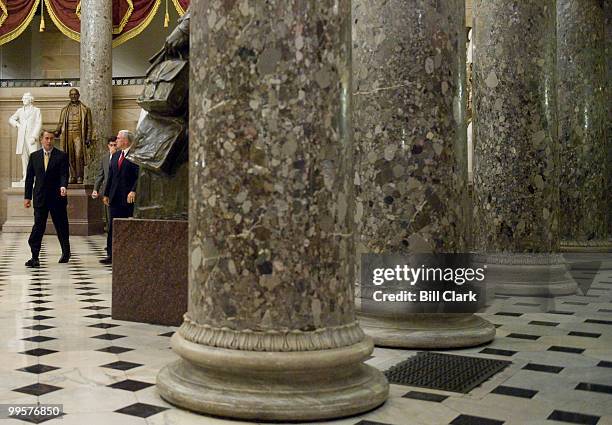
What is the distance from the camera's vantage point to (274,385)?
9.71ft

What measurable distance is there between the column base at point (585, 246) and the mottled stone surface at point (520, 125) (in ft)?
10.3

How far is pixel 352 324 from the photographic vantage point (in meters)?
3.16

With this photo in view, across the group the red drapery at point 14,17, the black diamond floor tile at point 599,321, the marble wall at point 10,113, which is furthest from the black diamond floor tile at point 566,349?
the red drapery at point 14,17

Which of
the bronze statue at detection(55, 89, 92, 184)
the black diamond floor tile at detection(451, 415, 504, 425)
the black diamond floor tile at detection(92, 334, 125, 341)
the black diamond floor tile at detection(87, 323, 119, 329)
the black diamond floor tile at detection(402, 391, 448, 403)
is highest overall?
the bronze statue at detection(55, 89, 92, 184)

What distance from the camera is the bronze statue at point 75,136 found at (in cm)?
1616

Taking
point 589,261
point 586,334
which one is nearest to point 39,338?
point 586,334

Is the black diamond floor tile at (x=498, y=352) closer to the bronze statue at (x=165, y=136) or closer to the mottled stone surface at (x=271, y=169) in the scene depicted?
the mottled stone surface at (x=271, y=169)

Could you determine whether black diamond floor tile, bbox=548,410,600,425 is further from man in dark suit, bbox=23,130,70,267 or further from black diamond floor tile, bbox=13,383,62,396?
man in dark suit, bbox=23,130,70,267

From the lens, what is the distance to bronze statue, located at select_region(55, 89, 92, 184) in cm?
1616

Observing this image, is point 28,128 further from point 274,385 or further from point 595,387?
point 595,387

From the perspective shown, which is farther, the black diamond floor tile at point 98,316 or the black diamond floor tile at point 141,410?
the black diamond floor tile at point 98,316

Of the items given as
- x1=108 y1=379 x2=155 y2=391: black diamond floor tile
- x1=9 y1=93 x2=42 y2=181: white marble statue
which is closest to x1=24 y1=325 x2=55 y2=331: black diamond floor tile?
x1=108 y1=379 x2=155 y2=391: black diamond floor tile

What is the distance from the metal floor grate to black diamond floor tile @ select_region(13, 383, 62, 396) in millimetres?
1610

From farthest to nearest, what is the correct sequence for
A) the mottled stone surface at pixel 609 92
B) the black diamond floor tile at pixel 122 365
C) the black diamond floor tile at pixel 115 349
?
1. the mottled stone surface at pixel 609 92
2. the black diamond floor tile at pixel 115 349
3. the black diamond floor tile at pixel 122 365
